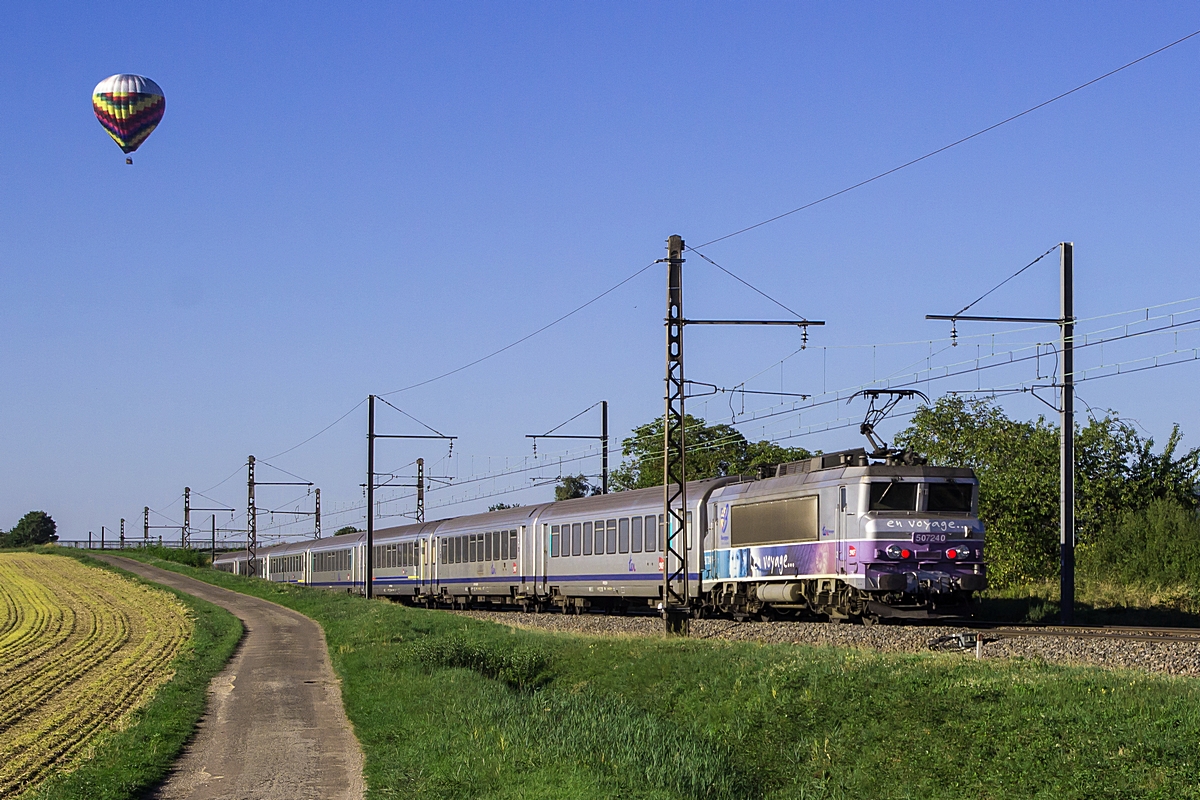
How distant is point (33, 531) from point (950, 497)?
17166 cm

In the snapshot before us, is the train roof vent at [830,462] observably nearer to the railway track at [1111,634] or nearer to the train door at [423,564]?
the railway track at [1111,634]

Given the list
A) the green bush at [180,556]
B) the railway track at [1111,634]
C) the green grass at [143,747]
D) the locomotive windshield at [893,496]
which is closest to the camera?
the green grass at [143,747]

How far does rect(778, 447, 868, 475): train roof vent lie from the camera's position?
2761cm

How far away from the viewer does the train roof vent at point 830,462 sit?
27609mm

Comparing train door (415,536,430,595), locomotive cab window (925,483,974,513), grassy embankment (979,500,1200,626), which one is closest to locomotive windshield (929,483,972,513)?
locomotive cab window (925,483,974,513)

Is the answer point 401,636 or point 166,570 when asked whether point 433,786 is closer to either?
point 401,636

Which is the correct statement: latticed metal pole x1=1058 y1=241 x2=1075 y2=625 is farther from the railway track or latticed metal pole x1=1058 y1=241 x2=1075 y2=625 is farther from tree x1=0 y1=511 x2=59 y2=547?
tree x1=0 y1=511 x2=59 y2=547

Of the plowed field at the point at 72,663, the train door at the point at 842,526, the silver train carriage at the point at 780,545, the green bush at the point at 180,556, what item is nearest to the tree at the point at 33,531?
the green bush at the point at 180,556

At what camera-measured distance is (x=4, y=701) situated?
70.3 ft

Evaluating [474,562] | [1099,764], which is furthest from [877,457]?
[474,562]

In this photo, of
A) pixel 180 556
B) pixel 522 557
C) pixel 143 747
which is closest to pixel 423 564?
pixel 522 557

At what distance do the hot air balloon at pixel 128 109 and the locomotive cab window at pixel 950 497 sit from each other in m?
27.3

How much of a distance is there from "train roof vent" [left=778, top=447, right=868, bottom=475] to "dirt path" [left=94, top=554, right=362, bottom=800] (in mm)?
10952

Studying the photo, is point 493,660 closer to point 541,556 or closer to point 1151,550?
point 541,556
